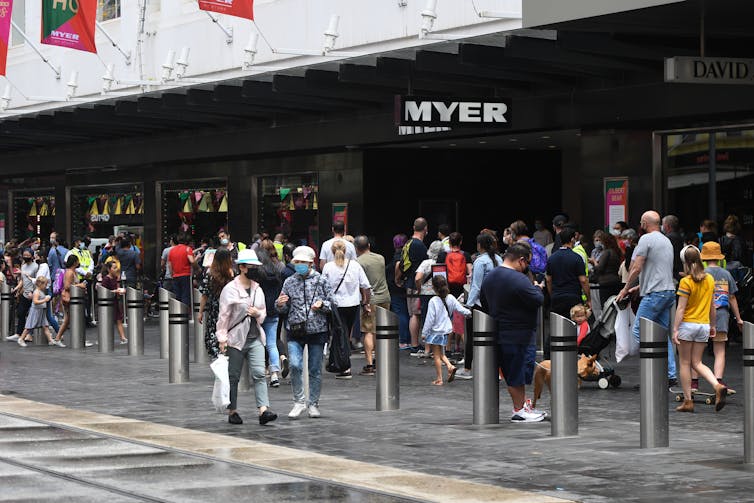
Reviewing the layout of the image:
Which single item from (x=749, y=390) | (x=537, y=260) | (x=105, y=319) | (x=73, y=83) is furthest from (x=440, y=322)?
(x=73, y=83)

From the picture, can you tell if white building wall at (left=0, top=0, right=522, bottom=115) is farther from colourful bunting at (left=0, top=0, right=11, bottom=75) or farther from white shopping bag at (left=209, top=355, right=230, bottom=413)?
white shopping bag at (left=209, top=355, right=230, bottom=413)

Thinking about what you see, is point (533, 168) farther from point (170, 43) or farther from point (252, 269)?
point (252, 269)

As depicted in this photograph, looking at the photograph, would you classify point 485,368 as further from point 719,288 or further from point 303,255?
point 719,288

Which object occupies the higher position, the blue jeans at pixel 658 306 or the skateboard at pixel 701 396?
the blue jeans at pixel 658 306

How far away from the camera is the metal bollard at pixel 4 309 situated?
2611 cm

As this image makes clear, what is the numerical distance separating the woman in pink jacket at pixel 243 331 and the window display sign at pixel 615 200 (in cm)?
991

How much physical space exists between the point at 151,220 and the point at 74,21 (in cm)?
912

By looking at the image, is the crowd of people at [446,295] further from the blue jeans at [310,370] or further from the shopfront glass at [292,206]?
the shopfront glass at [292,206]

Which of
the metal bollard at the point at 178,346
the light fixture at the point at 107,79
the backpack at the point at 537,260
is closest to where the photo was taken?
the metal bollard at the point at 178,346

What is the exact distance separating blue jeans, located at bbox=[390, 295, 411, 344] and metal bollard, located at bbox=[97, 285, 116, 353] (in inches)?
195

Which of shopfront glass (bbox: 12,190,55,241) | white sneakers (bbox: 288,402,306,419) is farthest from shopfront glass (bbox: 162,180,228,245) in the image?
white sneakers (bbox: 288,402,306,419)

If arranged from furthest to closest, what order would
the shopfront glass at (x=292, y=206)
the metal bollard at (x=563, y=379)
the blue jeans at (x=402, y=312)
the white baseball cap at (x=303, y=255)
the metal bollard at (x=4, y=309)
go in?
1. the shopfront glass at (x=292, y=206)
2. the metal bollard at (x=4, y=309)
3. the blue jeans at (x=402, y=312)
4. the white baseball cap at (x=303, y=255)
5. the metal bollard at (x=563, y=379)

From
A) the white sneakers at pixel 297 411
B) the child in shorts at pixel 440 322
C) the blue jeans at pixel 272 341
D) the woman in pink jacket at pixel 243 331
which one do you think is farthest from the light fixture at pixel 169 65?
the white sneakers at pixel 297 411

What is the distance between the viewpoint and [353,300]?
17.8 meters
